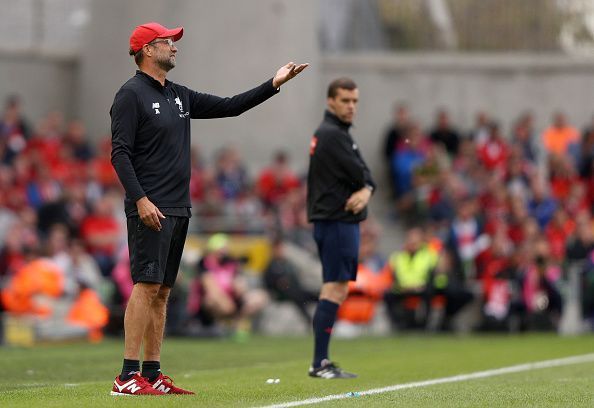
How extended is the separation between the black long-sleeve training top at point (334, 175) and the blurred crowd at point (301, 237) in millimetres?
8364

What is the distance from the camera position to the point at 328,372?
1128 centimetres

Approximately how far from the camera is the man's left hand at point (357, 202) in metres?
11.4

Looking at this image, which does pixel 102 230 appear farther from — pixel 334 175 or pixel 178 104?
pixel 178 104

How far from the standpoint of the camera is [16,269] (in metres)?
19.7

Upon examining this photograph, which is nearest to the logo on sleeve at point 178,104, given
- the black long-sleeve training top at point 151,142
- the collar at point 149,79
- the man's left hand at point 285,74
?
the black long-sleeve training top at point 151,142

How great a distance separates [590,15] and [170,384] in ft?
65.1

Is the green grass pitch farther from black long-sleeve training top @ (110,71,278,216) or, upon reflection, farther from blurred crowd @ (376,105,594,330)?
blurred crowd @ (376,105,594,330)

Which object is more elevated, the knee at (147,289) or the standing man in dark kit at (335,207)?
the standing man in dark kit at (335,207)

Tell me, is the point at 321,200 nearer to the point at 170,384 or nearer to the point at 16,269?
the point at 170,384

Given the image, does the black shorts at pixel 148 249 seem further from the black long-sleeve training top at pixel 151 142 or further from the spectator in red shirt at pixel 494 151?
the spectator in red shirt at pixel 494 151

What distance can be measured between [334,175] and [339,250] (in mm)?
608

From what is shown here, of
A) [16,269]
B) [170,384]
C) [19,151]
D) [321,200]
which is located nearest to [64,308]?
[16,269]

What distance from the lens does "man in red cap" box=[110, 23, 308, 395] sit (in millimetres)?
9031

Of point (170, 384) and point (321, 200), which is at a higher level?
point (321, 200)
